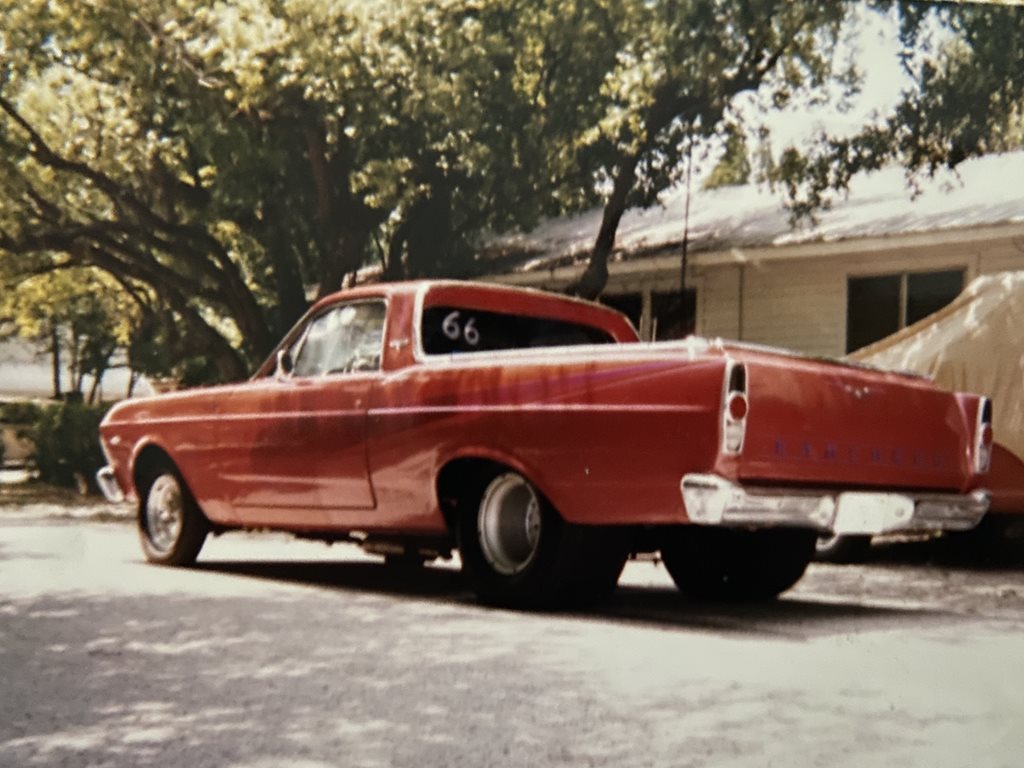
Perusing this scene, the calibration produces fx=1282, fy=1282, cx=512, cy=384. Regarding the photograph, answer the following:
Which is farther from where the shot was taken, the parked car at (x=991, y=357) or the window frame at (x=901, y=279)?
→ the window frame at (x=901, y=279)

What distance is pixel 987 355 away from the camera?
19.6 ft

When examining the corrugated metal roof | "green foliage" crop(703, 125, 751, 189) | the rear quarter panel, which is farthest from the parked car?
the rear quarter panel

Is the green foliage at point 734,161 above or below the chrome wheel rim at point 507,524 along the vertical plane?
above

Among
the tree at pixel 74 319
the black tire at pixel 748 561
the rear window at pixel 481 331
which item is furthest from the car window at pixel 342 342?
the black tire at pixel 748 561

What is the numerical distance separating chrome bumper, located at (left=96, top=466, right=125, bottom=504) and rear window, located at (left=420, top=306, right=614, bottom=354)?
226 cm

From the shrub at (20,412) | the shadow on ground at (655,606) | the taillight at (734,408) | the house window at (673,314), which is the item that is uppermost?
the house window at (673,314)

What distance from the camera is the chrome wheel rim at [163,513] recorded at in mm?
6629

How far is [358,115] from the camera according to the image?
6.28 metres

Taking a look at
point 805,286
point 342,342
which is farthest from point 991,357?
point 342,342

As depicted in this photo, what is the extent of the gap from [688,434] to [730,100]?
5.97 feet

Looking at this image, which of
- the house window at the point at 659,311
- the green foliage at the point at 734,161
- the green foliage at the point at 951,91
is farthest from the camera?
the house window at the point at 659,311

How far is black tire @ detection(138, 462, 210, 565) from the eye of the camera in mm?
6535

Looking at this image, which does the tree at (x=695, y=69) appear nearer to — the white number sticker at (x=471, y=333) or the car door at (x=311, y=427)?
the white number sticker at (x=471, y=333)

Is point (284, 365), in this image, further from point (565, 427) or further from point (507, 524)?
point (565, 427)
